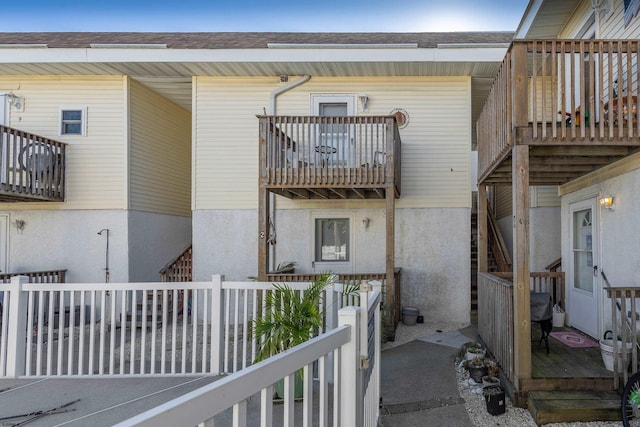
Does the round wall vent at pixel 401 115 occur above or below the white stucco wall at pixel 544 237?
above

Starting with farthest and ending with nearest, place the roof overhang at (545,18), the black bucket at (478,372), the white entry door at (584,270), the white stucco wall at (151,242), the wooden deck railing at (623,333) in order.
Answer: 1. the white stucco wall at (151,242)
2. the roof overhang at (545,18)
3. the white entry door at (584,270)
4. the black bucket at (478,372)
5. the wooden deck railing at (623,333)

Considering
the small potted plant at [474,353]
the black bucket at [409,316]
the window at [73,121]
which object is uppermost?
the window at [73,121]

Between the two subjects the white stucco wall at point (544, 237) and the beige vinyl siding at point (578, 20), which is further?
the white stucco wall at point (544, 237)

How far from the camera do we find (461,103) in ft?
26.1

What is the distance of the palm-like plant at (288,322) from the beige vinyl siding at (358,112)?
435 centimetres

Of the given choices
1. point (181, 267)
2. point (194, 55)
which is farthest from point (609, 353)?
point (194, 55)

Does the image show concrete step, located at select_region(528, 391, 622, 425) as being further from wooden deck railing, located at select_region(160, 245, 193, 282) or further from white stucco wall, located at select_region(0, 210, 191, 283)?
white stucco wall, located at select_region(0, 210, 191, 283)

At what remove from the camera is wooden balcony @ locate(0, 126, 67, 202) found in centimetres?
684

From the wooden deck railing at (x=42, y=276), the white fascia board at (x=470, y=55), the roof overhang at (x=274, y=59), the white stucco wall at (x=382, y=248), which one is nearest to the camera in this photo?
the wooden deck railing at (x=42, y=276)

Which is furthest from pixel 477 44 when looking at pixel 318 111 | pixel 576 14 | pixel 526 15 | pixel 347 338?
pixel 347 338

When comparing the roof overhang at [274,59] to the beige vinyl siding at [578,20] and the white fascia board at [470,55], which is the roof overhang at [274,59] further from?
the beige vinyl siding at [578,20]

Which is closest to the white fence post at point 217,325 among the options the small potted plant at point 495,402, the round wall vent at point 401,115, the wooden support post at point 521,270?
the small potted plant at point 495,402

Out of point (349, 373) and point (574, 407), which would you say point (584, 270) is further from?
point (349, 373)

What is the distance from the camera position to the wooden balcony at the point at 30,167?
684 centimetres
